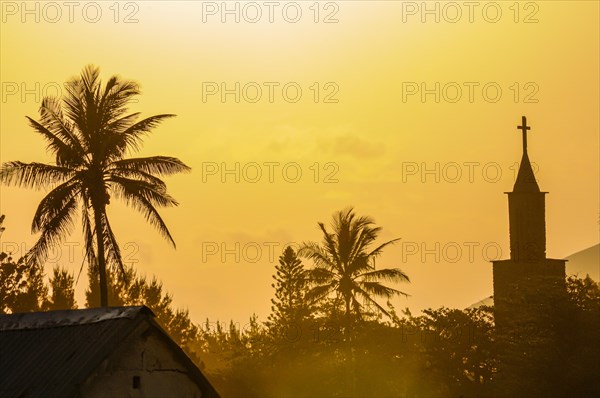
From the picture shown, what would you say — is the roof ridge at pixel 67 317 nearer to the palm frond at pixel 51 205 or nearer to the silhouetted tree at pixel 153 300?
the palm frond at pixel 51 205

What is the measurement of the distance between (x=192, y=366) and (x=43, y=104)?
80.0 ft

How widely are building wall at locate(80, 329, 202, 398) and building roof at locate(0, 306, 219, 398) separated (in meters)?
0.17

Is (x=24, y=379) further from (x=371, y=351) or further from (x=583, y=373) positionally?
(x=371, y=351)

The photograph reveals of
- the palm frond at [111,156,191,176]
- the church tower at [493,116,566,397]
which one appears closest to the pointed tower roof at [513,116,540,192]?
the church tower at [493,116,566,397]

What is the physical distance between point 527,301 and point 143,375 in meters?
42.8

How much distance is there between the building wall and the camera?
82.8ft

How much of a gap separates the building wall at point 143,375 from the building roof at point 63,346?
0.17 meters

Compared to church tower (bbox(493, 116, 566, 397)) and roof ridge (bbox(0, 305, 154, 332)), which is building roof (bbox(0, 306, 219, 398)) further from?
church tower (bbox(493, 116, 566, 397))

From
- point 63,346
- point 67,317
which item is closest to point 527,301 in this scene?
point 67,317

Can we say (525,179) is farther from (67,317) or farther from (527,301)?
(67,317)

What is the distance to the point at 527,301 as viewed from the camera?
6600 centimetres

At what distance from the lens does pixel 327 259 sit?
74.4 m

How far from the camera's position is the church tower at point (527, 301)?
60438 mm

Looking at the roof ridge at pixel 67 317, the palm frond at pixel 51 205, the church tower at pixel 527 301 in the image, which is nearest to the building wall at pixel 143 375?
the roof ridge at pixel 67 317
